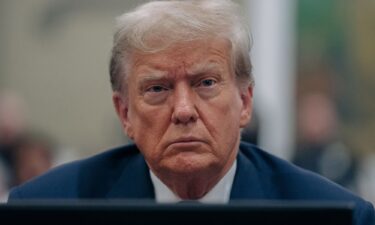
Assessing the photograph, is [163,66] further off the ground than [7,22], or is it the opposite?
[163,66]

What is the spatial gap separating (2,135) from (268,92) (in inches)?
→ 110

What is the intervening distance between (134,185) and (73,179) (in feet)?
0.58

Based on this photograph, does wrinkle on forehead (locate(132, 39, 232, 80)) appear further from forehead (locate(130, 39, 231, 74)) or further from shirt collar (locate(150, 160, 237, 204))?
shirt collar (locate(150, 160, 237, 204))

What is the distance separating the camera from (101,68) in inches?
418

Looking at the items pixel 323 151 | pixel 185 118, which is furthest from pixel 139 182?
pixel 323 151

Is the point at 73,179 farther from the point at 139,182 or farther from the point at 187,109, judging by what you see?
the point at 187,109

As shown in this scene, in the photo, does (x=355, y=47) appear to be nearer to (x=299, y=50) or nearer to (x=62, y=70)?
(x=299, y=50)

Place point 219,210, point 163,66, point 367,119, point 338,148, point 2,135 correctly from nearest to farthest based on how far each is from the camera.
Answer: point 219,210, point 163,66, point 338,148, point 2,135, point 367,119

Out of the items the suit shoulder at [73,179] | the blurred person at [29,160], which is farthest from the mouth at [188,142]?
the blurred person at [29,160]

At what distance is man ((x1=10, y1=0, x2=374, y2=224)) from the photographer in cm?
351

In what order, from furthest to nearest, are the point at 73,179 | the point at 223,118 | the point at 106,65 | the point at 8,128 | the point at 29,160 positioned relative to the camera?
the point at 106,65 → the point at 8,128 → the point at 29,160 → the point at 73,179 → the point at 223,118

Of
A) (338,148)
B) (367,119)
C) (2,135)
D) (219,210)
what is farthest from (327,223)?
(367,119)

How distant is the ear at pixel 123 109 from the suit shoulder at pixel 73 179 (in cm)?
14

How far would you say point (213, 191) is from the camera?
12.4 feet
